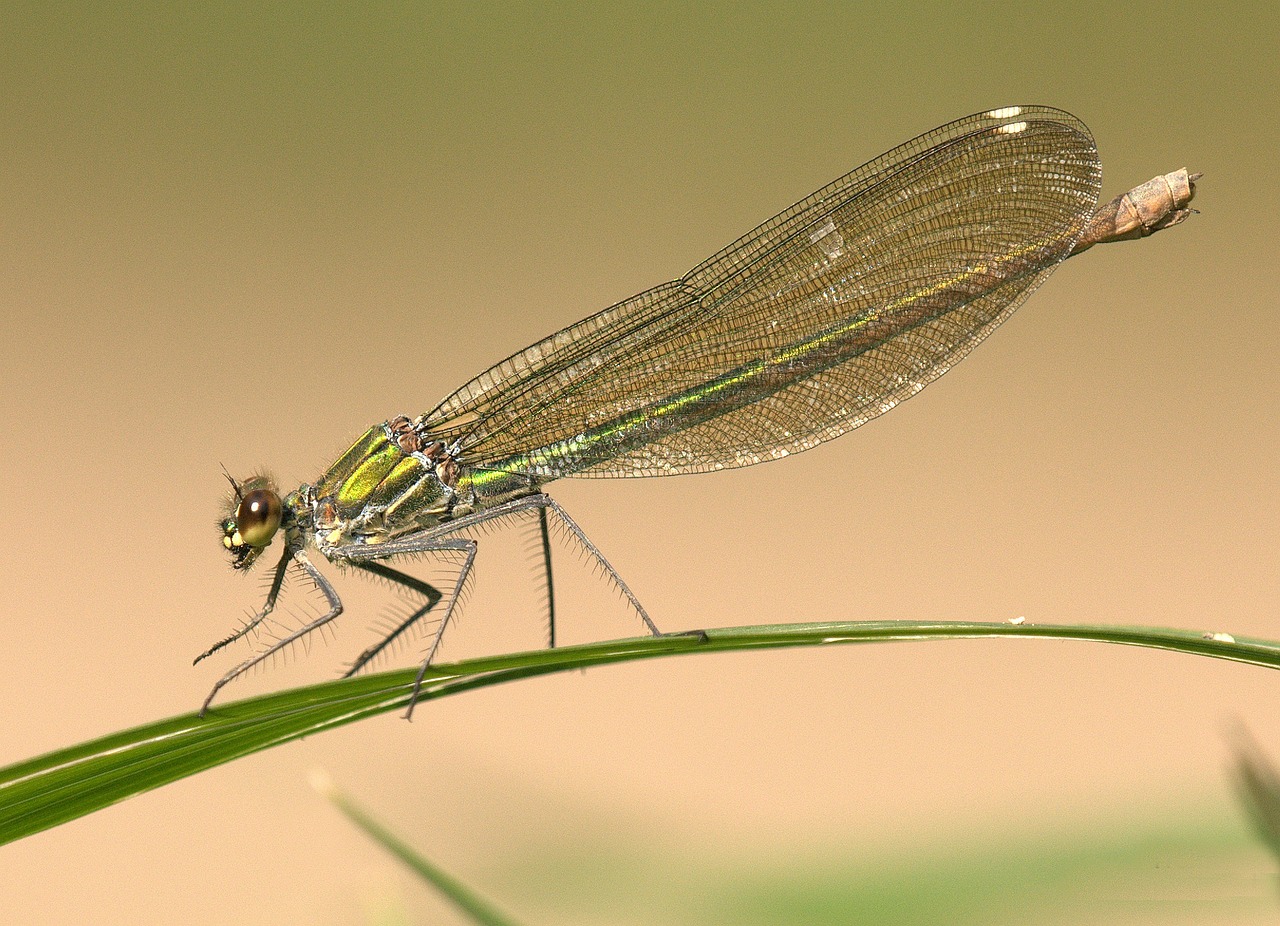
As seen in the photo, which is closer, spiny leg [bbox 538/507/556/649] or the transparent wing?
the transparent wing

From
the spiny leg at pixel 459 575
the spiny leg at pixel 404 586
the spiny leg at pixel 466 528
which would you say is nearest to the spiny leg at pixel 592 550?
the spiny leg at pixel 466 528

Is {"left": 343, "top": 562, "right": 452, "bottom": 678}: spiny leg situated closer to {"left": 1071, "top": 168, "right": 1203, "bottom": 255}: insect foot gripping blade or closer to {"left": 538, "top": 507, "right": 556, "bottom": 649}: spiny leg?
{"left": 538, "top": 507, "right": 556, "bottom": 649}: spiny leg

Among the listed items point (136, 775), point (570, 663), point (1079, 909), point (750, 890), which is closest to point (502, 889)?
point (750, 890)

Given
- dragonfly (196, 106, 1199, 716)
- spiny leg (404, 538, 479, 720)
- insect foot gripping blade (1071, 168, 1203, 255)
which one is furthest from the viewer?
dragonfly (196, 106, 1199, 716)

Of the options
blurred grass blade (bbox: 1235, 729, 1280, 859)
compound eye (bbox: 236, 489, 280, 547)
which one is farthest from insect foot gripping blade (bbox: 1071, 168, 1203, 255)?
compound eye (bbox: 236, 489, 280, 547)

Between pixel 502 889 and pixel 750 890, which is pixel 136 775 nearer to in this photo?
pixel 502 889

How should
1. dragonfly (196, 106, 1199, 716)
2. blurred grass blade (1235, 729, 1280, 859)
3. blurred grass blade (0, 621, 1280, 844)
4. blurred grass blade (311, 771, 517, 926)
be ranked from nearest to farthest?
blurred grass blade (1235, 729, 1280, 859) → blurred grass blade (0, 621, 1280, 844) → blurred grass blade (311, 771, 517, 926) → dragonfly (196, 106, 1199, 716)

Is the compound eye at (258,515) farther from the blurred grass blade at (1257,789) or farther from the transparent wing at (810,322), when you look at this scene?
the blurred grass blade at (1257,789)
